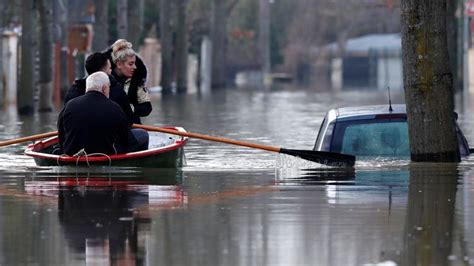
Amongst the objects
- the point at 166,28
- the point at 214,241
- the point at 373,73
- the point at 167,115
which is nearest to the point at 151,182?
the point at 214,241

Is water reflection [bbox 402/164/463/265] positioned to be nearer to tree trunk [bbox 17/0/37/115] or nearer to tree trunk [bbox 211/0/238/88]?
tree trunk [bbox 17/0/37/115]

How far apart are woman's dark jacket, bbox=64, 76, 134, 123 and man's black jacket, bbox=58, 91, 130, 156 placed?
68 centimetres

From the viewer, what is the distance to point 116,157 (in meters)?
16.0

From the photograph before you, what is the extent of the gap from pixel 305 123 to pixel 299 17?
9732 cm

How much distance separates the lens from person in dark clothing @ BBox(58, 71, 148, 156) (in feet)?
52.5

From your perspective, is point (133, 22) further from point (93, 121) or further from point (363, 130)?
point (93, 121)

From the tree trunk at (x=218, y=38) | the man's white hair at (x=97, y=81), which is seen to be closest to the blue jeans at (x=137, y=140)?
the man's white hair at (x=97, y=81)

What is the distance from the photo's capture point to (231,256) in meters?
9.90

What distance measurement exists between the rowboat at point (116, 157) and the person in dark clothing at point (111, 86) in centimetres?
58

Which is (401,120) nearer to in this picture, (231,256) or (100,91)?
(100,91)

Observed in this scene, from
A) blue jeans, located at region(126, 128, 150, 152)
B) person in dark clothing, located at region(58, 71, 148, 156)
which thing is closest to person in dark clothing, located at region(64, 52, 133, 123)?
blue jeans, located at region(126, 128, 150, 152)

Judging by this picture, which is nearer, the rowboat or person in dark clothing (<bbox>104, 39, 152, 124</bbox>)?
the rowboat

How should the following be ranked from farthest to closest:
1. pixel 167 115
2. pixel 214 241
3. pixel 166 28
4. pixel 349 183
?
pixel 166 28 → pixel 167 115 → pixel 349 183 → pixel 214 241

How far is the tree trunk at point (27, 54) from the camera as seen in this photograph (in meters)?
40.0
